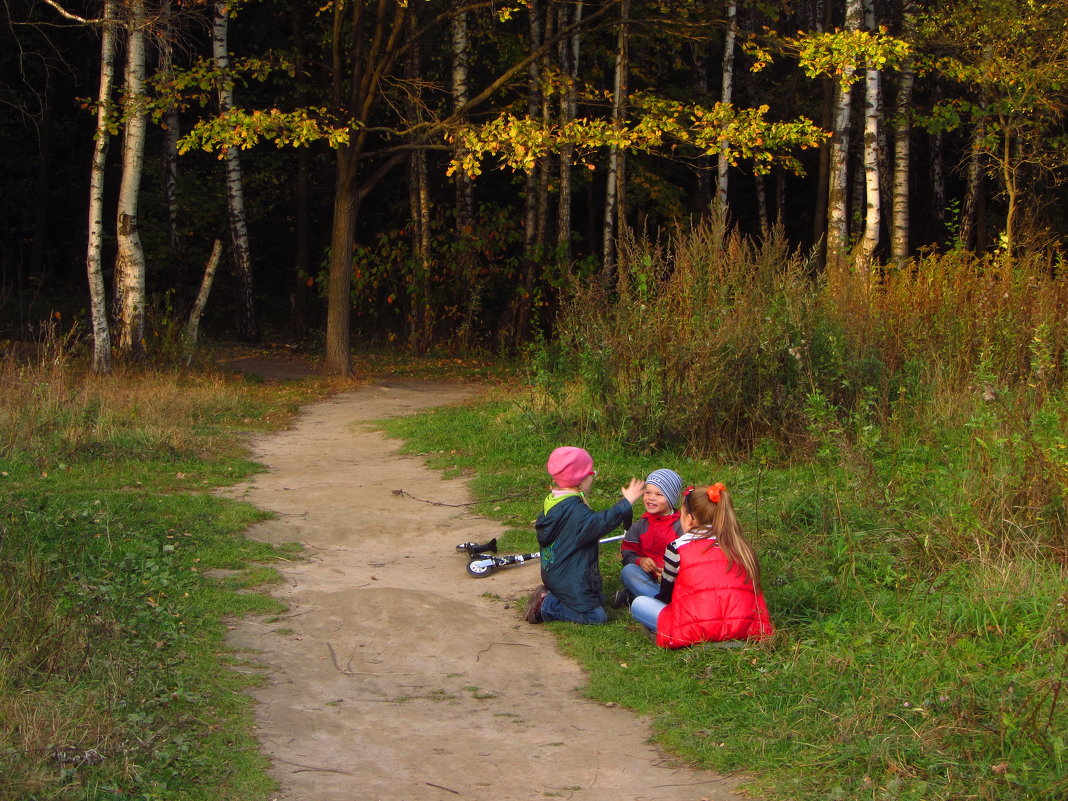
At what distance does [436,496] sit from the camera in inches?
384

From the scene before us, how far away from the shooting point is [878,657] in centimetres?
532

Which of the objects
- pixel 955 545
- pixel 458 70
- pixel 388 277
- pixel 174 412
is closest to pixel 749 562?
pixel 955 545

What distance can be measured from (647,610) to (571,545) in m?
0.59

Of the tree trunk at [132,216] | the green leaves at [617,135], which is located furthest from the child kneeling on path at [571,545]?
the tree trunk at [132,216]

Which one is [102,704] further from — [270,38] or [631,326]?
[270,38]

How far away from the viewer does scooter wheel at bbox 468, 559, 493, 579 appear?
7543 millimetres

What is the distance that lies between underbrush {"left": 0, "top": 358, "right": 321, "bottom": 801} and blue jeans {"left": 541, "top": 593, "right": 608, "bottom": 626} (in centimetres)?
173

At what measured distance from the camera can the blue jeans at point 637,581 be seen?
21.8 ft

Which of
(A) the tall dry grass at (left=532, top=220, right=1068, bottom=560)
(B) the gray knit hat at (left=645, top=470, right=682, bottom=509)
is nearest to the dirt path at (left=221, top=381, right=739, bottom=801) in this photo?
(B) the gray knit hat at (left=645, top=470, right=682, bottom=509)

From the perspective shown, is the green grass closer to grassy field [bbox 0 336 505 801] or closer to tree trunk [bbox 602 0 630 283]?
grassy field [bbox 0 336 505 801]

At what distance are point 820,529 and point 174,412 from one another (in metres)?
8.17

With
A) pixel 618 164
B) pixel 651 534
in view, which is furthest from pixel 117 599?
pixel 618 164

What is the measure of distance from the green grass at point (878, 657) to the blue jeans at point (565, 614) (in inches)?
4.0

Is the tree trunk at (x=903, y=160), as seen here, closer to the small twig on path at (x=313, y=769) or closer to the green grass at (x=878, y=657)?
the green grass at (x=878, y=657)
